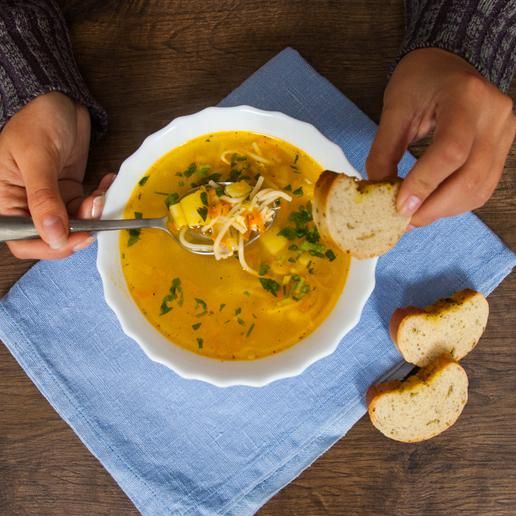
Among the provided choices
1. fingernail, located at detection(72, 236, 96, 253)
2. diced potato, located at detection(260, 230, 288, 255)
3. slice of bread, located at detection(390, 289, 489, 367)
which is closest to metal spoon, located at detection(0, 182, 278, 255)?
fingernail, located at detection(72, 236, 96, 253)

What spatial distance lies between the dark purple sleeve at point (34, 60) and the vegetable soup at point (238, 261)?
1.69ft

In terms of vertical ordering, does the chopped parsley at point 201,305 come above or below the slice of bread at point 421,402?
above

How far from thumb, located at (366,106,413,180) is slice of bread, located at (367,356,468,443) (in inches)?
33.2

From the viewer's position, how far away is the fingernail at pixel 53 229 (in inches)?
81.7

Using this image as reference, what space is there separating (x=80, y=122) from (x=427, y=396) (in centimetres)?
184

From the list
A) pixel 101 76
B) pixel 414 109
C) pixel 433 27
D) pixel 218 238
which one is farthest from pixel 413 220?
pixel 101 76

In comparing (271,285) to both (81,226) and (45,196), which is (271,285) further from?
(45,196)

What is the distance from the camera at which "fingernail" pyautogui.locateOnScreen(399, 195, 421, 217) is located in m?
1.83

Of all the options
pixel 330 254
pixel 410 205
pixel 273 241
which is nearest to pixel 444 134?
pixel 410 205

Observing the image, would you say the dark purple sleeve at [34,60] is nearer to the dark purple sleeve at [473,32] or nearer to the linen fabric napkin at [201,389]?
the linen fabric napkin at [201,389]

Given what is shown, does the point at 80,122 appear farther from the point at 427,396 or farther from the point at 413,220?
the point at 427,396

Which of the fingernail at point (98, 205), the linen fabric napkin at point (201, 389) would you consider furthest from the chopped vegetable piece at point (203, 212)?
the linen fabric napkin at point (201, 389)

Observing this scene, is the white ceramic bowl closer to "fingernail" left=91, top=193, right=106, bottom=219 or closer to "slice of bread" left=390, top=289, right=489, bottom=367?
"fingernail" left=91, top=193, right=106, bottom=219

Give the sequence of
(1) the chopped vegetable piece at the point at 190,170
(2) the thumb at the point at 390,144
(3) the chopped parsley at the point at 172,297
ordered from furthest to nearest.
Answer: (1) the chopped vegetable piece at the point at 190,170
(3) the chopped parsley at the point at 172,297
(2) the thumb at the point at 390,144
